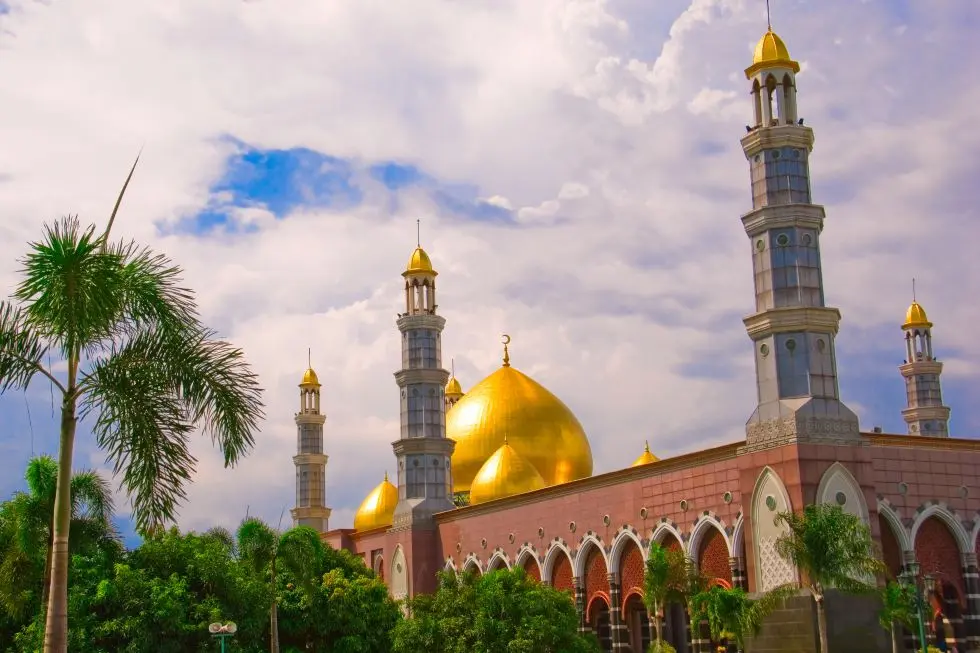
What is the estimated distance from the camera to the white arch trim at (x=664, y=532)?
34.6 metres

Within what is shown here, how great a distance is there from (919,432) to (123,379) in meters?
40.5

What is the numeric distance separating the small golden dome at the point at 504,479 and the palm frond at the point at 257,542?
13.4 m

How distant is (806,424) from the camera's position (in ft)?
101

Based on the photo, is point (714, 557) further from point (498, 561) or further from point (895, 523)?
point (498, 561)

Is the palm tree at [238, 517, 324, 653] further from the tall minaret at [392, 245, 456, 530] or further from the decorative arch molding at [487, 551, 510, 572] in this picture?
the tall minaret at [392, 245, 456, 530]

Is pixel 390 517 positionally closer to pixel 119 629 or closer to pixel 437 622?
pixel 437 622

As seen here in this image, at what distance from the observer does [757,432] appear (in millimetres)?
31844

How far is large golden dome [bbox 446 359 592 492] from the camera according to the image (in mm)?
53781

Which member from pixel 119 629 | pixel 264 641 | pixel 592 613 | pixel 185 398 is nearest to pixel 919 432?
pixel 592 613

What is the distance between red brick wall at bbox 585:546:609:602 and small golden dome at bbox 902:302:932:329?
19.1m

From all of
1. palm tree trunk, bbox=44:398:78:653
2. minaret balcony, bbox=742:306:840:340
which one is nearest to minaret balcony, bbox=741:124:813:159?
minaret balcony, bbox=742:306:840:340

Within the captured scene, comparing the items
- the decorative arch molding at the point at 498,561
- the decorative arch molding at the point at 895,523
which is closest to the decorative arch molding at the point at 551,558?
the decorative arch molding at the point at 498,561

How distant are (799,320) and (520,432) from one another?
23893 millimetres

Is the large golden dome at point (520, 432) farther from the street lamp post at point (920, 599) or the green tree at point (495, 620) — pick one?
the street lamp post at point (920, 599)
